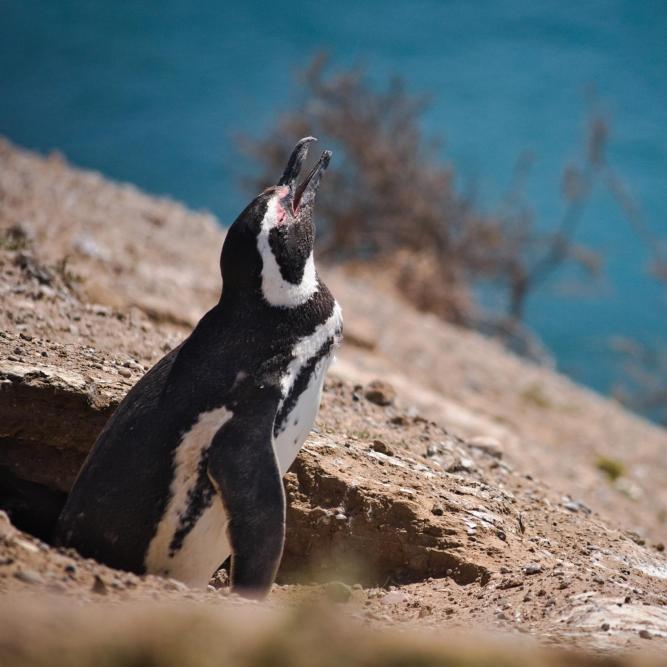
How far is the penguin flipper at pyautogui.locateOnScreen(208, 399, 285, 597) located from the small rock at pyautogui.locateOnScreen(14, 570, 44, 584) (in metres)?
0.69

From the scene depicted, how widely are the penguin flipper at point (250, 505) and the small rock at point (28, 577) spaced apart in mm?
691

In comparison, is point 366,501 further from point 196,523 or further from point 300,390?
point 196,523

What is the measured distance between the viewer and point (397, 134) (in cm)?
1838

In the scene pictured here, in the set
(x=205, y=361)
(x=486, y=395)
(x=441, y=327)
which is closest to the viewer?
(x=205, y=361)

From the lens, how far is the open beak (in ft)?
12.0

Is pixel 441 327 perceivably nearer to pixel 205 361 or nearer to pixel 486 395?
pixel 486 395

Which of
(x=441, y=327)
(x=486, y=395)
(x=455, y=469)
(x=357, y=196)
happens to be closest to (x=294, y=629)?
(x=455, y=469)

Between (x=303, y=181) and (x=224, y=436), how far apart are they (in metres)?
1.11

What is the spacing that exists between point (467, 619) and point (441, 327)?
352 inches

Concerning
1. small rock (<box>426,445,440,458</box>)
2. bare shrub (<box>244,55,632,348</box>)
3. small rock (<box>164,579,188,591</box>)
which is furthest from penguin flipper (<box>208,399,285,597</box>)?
bare shrub (<box>244,55,632,348</box>)

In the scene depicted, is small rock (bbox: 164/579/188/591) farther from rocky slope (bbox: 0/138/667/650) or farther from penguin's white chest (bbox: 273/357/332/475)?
penguin's white chest (bbox: 273/357/332/475)

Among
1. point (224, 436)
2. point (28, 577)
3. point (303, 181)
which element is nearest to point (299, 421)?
point (224, 436)

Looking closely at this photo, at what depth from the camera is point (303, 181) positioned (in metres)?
3.75

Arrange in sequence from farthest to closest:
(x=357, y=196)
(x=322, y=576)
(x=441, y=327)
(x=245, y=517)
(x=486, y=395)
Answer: (x=357, y=196), (x=441, y=327), (x=486, y=395), (x=322, y=576), (x=245, y=517)
